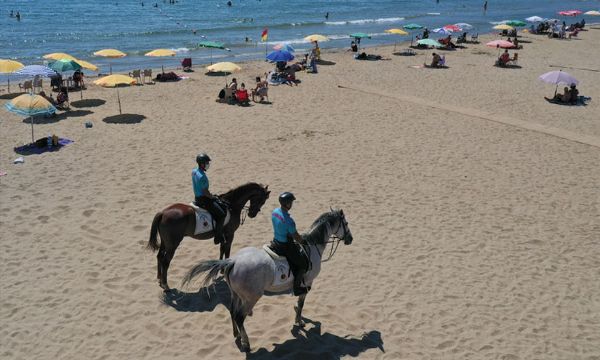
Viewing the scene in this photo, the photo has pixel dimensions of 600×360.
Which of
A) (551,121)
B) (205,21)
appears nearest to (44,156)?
(551,121)

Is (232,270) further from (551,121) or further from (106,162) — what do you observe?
(551,121)

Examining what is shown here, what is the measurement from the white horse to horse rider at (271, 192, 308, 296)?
0.37 ft

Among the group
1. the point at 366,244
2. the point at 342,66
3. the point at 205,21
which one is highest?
the point at 205,21

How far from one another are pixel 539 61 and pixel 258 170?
92.7 ft

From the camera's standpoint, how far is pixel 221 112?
71.2ft

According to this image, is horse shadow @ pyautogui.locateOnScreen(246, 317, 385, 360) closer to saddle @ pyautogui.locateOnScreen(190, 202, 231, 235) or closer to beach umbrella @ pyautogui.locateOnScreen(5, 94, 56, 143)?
saddle @ pyautogui.locateOnScreen(190, 202, 231, 235)

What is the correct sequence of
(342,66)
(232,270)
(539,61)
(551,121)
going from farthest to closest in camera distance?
(539,61) → (342,66) → (551,121) → (232,270)

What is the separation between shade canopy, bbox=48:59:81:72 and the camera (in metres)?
Answer: 20.9

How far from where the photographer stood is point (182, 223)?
9.14m

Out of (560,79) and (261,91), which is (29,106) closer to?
(261,91)

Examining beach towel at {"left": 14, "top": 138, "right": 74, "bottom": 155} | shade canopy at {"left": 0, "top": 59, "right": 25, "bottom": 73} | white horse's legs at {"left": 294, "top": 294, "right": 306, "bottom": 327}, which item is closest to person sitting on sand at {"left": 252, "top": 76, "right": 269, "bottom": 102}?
beach towel at {"left": 14, "top": 138, "right": 74, "bottom": 155}

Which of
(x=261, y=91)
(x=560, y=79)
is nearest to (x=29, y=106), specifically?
(x=261, y=91)

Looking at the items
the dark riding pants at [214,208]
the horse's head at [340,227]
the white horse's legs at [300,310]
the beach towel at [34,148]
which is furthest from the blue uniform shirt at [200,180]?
the beach towel at [34,148]

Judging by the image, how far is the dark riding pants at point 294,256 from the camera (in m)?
7.91
